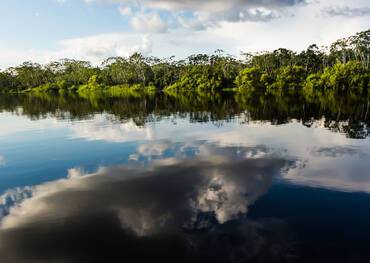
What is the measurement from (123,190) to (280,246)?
10.9 meters

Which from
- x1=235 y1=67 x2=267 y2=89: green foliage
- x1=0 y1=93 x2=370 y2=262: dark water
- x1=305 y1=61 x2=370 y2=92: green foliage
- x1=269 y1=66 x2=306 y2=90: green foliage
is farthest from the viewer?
x1=235 y1=67 x2=267 y2=89: green foliage

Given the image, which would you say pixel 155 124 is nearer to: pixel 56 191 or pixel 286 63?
pixel 56 191

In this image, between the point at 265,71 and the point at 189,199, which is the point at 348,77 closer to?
the point at 265,71

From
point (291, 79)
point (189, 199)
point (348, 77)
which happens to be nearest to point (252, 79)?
point (291, 79)

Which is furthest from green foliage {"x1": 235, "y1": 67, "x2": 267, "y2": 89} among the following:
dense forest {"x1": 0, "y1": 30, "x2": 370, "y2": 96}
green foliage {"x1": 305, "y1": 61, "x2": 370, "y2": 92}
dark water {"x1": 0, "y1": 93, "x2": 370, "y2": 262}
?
dark water {"x1": 0, "y1": 93, "x2": 370, "y2": 262}

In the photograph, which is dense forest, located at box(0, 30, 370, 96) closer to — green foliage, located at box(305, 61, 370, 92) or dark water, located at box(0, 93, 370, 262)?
green foliage, located at box(305, 61, 370, 92)

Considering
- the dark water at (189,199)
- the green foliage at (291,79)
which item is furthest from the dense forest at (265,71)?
the dark water at (189,199)

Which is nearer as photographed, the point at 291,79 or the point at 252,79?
the point at 291,79

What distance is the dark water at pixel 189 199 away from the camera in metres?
14.1

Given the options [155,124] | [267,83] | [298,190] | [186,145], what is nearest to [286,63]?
[267,83]

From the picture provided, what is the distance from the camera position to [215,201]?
19.0 meters

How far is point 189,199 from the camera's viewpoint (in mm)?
19406

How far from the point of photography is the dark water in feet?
46.1

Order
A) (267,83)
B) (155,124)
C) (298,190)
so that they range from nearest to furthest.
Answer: (298,190) → (155,124) → (267,83)
